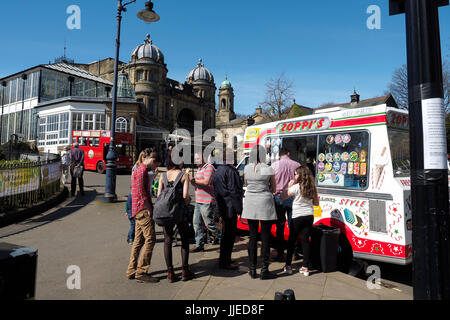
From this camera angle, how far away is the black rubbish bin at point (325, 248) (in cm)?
495

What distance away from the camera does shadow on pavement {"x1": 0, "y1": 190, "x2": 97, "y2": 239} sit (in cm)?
699

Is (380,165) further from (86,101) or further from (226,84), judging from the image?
(226,84)

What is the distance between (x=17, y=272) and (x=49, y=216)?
23.6 feet

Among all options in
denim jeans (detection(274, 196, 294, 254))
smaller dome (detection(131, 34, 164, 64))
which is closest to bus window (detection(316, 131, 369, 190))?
denim jeans (detection(274, 196, 294, 254))

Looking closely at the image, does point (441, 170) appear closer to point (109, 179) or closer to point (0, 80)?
point (109, 179)

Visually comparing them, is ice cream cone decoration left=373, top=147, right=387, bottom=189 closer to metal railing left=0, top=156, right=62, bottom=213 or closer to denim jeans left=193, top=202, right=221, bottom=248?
denim jeans left=193, top=202, right=221, bottom=248

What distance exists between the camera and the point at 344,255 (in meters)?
5.40

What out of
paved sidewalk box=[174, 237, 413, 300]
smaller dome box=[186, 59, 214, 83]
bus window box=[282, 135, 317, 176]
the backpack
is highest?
smaller dome box=[186, 59, 214, 83]

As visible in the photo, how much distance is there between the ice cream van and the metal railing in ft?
22.5

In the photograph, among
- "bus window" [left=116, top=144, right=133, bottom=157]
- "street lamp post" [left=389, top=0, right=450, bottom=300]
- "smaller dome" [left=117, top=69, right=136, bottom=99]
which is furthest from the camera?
"smaller dome" [left=117, top=69, right=136, bottom=99]

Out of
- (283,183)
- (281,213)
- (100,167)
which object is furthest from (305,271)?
(100,167)

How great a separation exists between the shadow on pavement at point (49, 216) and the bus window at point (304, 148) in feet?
20.8
